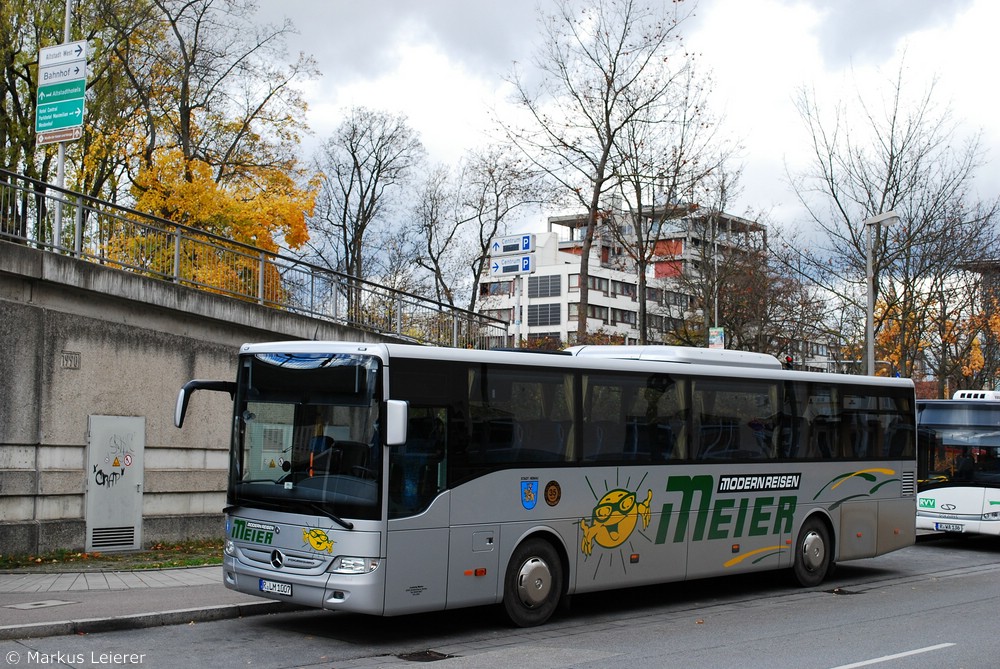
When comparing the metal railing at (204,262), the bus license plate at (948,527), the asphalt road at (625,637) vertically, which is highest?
the metal railing at (204,262)

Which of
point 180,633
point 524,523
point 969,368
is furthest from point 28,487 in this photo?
point 969,368

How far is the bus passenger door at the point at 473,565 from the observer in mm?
10445

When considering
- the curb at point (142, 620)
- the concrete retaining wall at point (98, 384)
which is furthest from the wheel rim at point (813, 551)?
the concrete retaining wall at point (98, 384)

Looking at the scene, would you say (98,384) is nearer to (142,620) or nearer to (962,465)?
(142,620)

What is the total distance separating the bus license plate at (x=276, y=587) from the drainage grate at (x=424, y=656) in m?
1.29

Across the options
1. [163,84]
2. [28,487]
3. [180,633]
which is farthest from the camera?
[163,84]

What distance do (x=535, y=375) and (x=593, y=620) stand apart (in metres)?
2.91

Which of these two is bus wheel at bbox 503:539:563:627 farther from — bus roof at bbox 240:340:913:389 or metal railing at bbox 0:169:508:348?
metal railing at bbox 0:169:508:348

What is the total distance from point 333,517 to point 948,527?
49.2 ft

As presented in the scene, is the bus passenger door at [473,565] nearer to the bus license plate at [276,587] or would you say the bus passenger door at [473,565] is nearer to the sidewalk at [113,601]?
the bus license plate at [276,587]

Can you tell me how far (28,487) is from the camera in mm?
14469

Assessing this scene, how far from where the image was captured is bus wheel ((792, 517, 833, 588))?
14938mm

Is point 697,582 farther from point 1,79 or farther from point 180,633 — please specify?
point 1,79

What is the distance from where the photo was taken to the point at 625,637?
10867 mm
